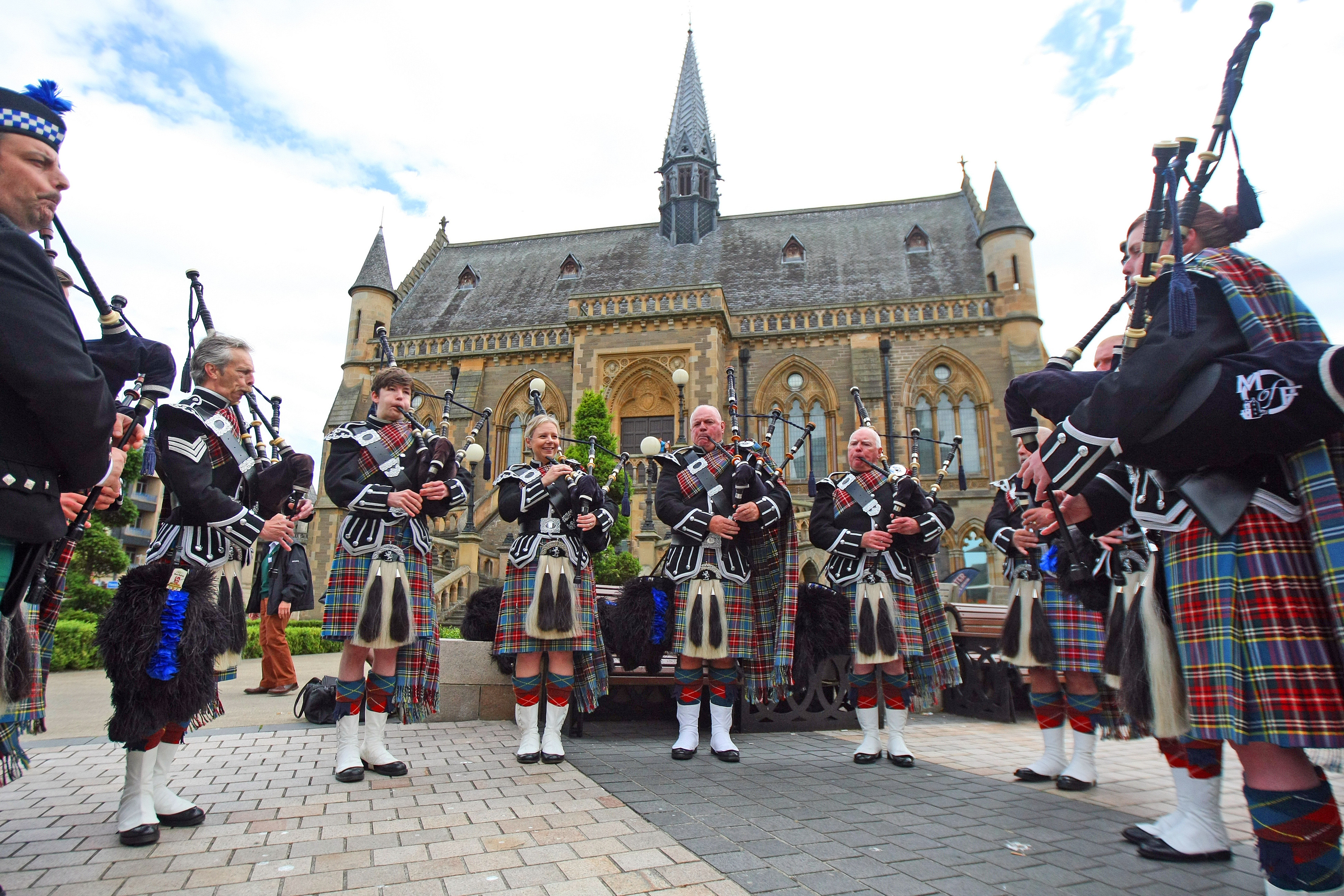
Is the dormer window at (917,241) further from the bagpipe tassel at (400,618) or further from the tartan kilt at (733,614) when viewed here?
the bagpipe tassel at (400,618)

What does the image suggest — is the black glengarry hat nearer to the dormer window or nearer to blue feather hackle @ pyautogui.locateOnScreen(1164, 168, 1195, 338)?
blue feather hackle @ pyautogui.locateOnScreen(1164, 168, 1195, 338)

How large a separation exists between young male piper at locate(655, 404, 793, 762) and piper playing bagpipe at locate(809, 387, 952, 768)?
19.4 inches

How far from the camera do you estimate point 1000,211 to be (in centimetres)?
2439

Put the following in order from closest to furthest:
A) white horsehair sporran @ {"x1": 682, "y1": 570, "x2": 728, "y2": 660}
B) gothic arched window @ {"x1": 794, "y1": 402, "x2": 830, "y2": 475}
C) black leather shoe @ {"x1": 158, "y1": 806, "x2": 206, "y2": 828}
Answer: black leather shoe @ {"x1": 158, "y1": 806, "x2": 206, "y2": 828}, white horsehair sporran @ {"x1": 682, "y1": 570, "x2": 728, "y2": 660}, gothic arched window @ {"x1": 794, "y1": 402, "x2": 830, "y2": 475}

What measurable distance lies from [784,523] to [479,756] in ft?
9.46

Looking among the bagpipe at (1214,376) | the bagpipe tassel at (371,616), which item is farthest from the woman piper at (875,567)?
the bagpipe tassel at (371,616)

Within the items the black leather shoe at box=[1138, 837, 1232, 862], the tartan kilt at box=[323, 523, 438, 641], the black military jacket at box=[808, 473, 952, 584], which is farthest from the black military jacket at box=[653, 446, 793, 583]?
the black leather shoe at box=[1138, 837, 1232, 862]

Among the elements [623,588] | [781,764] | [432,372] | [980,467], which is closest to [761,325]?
[980,467]

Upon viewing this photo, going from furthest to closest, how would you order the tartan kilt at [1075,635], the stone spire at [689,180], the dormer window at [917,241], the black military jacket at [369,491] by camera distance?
the stone spire at [689,180]
the dormer window at [917,241]
the black military jacket at [369,491]
the tartan kilt at [1075,635]

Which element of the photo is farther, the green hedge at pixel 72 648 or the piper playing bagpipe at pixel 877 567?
the green hedge at pixel 72 648

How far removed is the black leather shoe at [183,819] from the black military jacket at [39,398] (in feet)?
5.90

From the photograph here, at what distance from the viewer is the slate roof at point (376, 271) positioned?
28.0 m

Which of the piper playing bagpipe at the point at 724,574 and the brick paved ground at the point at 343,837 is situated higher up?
the piper playing bagpipe at the point at 724,574

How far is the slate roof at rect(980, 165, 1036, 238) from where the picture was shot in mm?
24000
